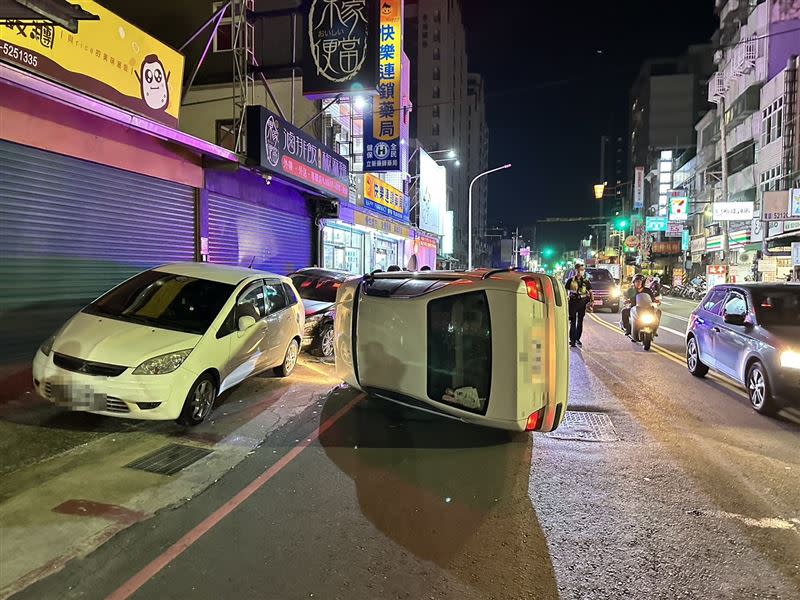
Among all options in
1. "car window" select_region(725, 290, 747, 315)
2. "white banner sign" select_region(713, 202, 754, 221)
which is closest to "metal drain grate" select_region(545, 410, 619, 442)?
"car window" select_region(725, 290, 747, 315)

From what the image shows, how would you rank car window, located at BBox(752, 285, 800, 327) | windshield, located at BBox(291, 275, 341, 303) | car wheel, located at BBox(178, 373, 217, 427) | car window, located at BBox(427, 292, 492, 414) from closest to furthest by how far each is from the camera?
car window, located at BBox(427, 292, 492, 414) < car wheel, located at BBox(178, 373, 217, 427) < car window, located at BBox(752, 285, 800, 327) < windshield, located at BBox(291, 275, 341, 303)

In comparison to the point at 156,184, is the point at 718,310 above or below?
below

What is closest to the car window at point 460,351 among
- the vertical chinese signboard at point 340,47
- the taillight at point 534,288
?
the taillight at point 534,288

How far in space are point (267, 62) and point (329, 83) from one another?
573 centimetres

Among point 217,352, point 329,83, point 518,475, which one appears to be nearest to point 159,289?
point 217,352

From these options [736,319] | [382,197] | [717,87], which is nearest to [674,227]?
[717,87]

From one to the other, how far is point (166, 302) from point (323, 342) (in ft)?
13.8

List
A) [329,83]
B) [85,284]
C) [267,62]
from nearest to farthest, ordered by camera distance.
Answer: [85,284]
[329,83]
[267,62]

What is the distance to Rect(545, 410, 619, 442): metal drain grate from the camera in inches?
230

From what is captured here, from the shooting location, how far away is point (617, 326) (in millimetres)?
17641

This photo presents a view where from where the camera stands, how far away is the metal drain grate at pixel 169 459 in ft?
15.5

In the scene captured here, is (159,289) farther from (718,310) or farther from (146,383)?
(718,310)

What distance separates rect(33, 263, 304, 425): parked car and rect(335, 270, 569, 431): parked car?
1541mm

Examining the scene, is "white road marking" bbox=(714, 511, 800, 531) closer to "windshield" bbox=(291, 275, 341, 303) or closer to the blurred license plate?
the blurred license plate
